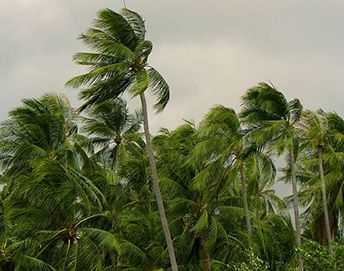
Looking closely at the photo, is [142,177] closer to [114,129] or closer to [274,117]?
[114,129]

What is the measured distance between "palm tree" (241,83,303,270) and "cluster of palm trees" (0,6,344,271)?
5 cm

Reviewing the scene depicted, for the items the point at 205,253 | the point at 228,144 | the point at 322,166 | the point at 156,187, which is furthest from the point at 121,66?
the point at 322,166

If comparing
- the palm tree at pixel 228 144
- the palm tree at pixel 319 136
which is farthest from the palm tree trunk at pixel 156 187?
the palm tree at pixel 319 136

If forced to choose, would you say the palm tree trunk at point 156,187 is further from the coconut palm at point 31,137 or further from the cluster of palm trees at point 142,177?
the coconut palm at point 31,137

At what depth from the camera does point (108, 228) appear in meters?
27.7

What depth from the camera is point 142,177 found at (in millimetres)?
33625

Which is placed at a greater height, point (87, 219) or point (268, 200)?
point (268, 200)

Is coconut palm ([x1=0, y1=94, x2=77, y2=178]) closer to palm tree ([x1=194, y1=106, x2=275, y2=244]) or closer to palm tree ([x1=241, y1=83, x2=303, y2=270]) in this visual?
palm tree ([x1=194, y1=106, x2=275, y2=244])

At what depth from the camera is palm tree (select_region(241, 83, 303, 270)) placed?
2730 cm

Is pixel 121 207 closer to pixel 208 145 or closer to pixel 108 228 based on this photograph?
pixel 108 228

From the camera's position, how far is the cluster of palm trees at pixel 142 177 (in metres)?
23.5

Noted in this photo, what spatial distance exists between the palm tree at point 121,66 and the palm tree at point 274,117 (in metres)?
5.86

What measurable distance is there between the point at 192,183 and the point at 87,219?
19.9ft

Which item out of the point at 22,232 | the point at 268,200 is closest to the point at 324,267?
A: the point at 22,232
